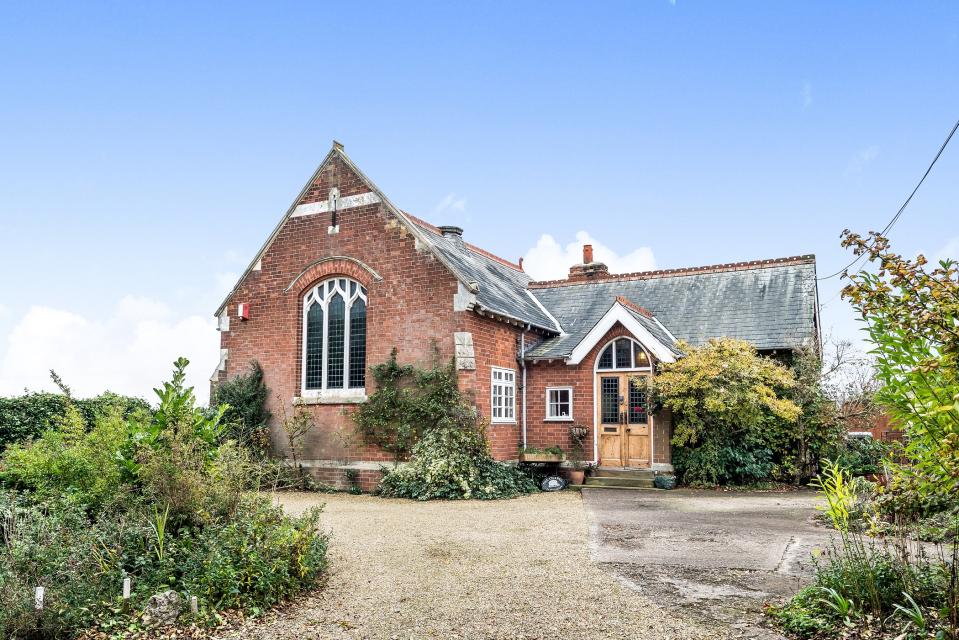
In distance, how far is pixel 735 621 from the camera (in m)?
7.19

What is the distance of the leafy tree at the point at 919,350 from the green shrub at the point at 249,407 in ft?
54.7

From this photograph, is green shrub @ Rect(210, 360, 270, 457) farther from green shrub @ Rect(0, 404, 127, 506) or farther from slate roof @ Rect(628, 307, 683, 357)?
slate roof @ Rect(628, 307, 683, 357)

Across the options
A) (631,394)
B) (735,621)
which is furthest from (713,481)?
(735,621)

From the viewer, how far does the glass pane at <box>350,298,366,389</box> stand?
64.8ft

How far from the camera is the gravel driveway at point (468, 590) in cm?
712

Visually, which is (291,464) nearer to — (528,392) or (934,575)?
(528,392)

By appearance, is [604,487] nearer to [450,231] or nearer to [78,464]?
[450,231]

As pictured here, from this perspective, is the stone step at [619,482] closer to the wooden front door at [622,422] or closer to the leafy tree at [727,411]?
the wooden front door at [622,422]

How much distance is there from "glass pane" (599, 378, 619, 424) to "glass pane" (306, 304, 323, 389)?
7.76 metres

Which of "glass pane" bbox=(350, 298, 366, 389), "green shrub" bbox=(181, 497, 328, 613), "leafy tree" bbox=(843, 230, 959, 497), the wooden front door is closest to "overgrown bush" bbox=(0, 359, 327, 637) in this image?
"green shrub" bbox=(181, 497, 328, 613)

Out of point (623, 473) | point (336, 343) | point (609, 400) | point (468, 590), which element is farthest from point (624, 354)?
point (468, 590)

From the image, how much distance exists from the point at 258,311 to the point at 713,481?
13.3 metres

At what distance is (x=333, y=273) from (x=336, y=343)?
6.37 feet

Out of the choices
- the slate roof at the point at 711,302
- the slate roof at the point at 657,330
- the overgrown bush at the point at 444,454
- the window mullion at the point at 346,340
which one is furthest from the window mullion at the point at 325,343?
the slate roof at the point at 657,330
